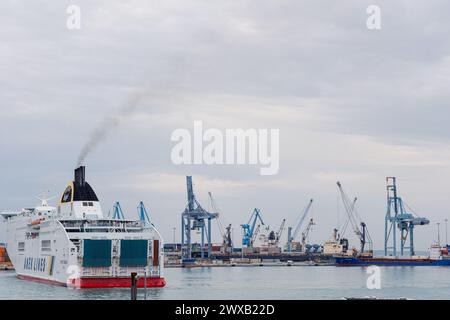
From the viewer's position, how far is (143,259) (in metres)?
60.2

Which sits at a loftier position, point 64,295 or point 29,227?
point 29,227

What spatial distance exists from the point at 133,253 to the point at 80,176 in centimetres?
1506

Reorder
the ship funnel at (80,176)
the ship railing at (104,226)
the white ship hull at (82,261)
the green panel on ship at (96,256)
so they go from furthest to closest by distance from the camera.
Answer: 1. the ship funnel at (80,176)
2. the ship railing at (104,226)
3. the green panel on ship at (96,256)
4. the white ship hull at (82,261)

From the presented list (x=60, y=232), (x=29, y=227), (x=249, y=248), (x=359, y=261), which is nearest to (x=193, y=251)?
(x=249, y=248)

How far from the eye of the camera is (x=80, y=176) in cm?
7206

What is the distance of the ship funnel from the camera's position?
235 feet

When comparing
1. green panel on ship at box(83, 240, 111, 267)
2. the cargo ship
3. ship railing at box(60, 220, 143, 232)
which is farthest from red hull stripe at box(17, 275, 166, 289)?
the cargo ship

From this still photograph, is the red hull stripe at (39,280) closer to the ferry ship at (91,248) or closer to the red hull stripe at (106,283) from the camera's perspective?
the ferry ship at (91,248)

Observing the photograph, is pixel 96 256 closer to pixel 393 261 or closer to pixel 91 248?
pixel 91 248

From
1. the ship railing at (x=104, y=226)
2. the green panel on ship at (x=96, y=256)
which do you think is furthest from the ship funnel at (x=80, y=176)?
the green panel on ship at (x=96, y=256)

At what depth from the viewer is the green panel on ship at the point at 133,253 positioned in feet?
195
